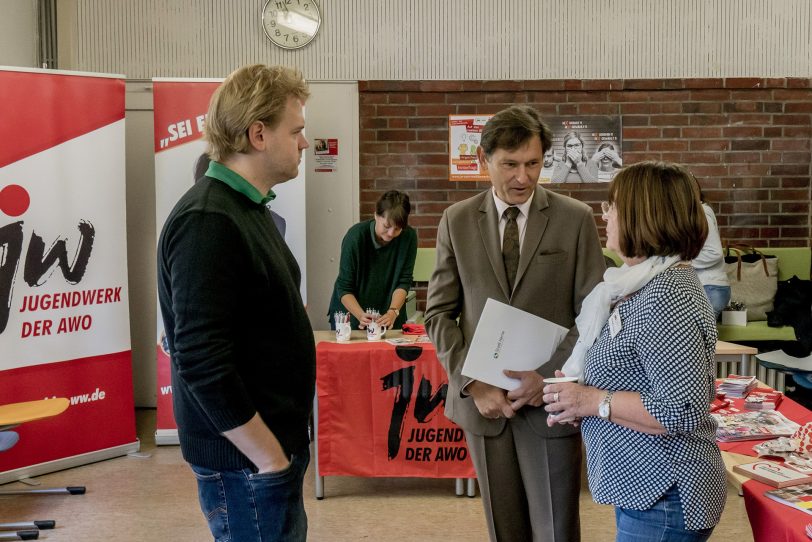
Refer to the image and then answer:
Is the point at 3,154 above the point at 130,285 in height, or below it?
above

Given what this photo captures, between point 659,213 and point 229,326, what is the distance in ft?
2.93

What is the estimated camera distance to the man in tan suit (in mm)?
2180

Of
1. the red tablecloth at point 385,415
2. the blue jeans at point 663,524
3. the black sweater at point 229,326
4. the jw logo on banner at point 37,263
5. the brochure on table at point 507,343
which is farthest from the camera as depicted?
the jw logo on banner at point 37,263

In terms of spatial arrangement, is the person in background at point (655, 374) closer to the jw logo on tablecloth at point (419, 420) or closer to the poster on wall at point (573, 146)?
the jw logo on tablecloth at point (419, 420)

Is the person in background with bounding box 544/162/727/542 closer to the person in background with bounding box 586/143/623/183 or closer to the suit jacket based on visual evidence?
the suit jacket

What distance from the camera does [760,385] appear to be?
288cm

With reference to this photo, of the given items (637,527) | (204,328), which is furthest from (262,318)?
(637,527)

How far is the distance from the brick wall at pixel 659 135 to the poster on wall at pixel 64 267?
1.85 m

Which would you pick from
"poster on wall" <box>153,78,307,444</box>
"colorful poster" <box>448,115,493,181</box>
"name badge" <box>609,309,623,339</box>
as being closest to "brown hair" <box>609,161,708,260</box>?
"name badge" <box>609,309,623,339</box>

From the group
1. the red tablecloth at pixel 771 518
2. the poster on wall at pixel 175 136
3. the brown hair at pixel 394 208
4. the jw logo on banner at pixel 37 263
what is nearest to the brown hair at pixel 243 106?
the red tablecloth at pixel 771 518

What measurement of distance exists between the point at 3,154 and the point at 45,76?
500mm

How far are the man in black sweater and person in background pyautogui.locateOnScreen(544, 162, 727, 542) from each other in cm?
64

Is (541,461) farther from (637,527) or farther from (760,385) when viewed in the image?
(760,385)

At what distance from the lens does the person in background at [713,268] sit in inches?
200
